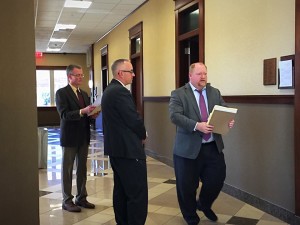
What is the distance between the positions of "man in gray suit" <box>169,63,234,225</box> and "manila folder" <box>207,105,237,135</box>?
0.48 feet

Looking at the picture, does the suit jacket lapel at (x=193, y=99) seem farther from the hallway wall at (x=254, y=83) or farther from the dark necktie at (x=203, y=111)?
the hallway wall at (x=254, y=83)

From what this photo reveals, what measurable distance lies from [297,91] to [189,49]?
115 inches

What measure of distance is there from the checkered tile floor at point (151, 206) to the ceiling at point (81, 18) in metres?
3.64

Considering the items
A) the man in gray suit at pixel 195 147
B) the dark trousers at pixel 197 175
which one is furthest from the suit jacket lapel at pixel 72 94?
the dark trousers at pixel 197 175

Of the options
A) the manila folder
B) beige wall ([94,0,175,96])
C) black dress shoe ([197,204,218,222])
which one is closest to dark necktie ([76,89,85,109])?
the manila folder

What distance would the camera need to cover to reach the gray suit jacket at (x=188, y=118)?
10.6 feet

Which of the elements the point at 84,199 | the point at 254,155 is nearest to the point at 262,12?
the point at 254,155

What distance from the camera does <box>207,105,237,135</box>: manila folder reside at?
301 cm

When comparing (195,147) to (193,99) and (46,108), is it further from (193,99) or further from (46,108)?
(46,108)

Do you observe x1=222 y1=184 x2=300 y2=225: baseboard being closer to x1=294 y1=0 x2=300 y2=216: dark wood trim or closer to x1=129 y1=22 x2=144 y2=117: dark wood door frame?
x1=294 y1=0 x2=300 y2=216: dark wood trim

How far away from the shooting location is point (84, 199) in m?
4.05

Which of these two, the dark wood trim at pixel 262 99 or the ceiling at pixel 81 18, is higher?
the ceiling at pixel 81 18

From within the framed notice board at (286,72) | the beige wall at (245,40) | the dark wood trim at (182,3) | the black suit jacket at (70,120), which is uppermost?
the dark wood trim at (182,3)

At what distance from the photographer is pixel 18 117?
6.24ft
